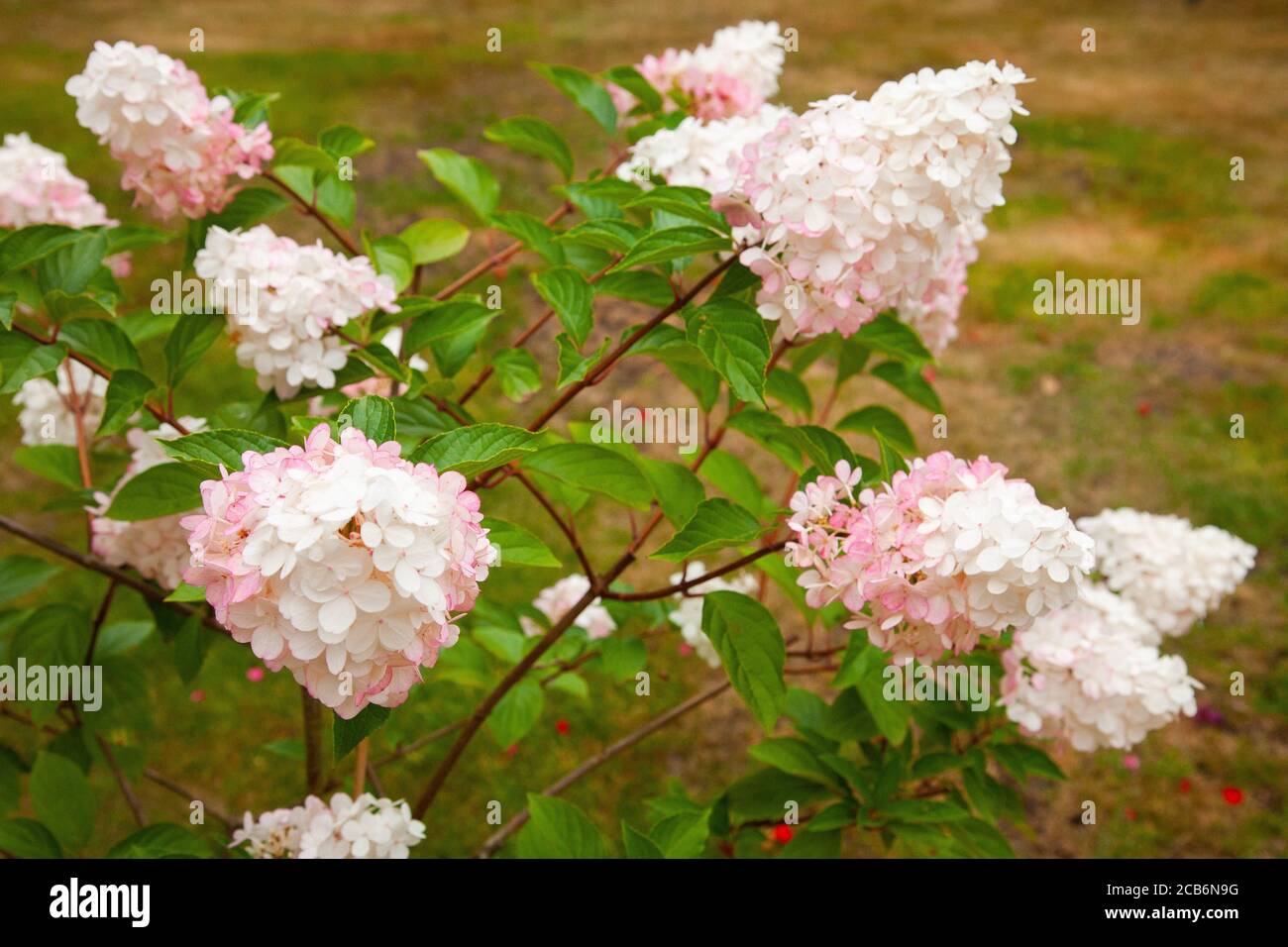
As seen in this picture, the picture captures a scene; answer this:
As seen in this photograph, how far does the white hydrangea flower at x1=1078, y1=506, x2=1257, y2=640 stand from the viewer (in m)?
2.06

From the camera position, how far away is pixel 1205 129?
7.00m

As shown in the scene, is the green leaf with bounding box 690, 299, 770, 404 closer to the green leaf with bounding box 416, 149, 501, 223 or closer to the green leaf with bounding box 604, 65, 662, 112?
the green leaf with bounding box 416, 149, 501, 223

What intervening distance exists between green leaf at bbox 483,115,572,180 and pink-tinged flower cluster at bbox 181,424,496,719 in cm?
96

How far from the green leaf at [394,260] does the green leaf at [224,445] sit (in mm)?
627

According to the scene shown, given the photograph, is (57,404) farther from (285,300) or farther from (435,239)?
(285,300)

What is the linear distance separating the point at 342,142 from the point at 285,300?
1.62 ft

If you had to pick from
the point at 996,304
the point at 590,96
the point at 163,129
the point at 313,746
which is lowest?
the point at 313,746

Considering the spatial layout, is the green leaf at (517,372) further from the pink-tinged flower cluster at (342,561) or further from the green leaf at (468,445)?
the pink-tinged flower cluster at (342,561)

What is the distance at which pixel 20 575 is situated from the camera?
1.86m

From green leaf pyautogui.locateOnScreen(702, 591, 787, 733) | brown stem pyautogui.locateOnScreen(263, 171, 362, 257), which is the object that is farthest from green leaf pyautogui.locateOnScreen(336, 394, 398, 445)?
brown stem pyautogui.locateOnScreen(263, 171, 362, 257)

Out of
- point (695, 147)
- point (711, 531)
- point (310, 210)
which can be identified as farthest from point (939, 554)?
point (310, 210)

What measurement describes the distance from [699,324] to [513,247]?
2.11 feet

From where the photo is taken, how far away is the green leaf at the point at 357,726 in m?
1.07

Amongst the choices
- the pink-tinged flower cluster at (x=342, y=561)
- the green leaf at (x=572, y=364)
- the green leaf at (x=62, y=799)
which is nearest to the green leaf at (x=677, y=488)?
the green leaf at (x=572, y=364)
